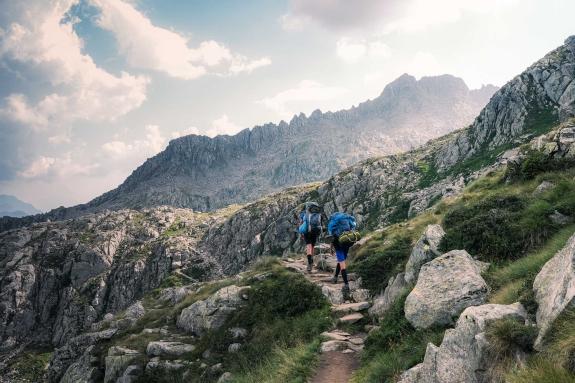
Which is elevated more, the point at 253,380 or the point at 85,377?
the point at 253,380

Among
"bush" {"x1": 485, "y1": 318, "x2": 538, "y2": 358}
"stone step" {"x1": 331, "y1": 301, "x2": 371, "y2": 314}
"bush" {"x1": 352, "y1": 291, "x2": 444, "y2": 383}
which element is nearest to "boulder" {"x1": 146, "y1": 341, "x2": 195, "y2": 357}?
"stone step" {"x1": 331, "y1": 301, "x2": 371, "y2": 314}

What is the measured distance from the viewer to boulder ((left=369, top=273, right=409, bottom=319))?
42.4 feet

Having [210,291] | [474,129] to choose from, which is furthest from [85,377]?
[474,129]

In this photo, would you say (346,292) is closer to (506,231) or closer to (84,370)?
(506,231)

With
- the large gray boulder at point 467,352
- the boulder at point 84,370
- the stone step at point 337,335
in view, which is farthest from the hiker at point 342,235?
the boulder at point 84,370

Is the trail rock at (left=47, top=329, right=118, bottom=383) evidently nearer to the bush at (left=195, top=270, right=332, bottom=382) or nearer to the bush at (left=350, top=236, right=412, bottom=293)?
the bush at (left=195, top=270, right=332, bottom=382)

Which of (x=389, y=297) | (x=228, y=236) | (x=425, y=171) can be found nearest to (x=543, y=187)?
(x=389, y=297)

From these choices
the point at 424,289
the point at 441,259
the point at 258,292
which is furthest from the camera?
the point at 258,292

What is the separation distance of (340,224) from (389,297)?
5081 mm

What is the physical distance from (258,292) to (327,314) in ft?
17.8

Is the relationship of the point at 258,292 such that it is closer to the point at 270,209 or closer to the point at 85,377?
the point at 85,377

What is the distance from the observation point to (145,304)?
3800cm

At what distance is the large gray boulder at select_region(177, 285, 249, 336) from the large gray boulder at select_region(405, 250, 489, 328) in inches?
445

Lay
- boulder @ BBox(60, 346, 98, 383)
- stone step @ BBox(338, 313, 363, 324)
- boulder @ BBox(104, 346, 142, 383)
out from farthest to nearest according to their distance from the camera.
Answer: boulder @ BBox(60, 346, 98, 383)
boulder @ BBox(104, 346, 142, 383)
stone step @ BBox(338, 313, 363, 324)
